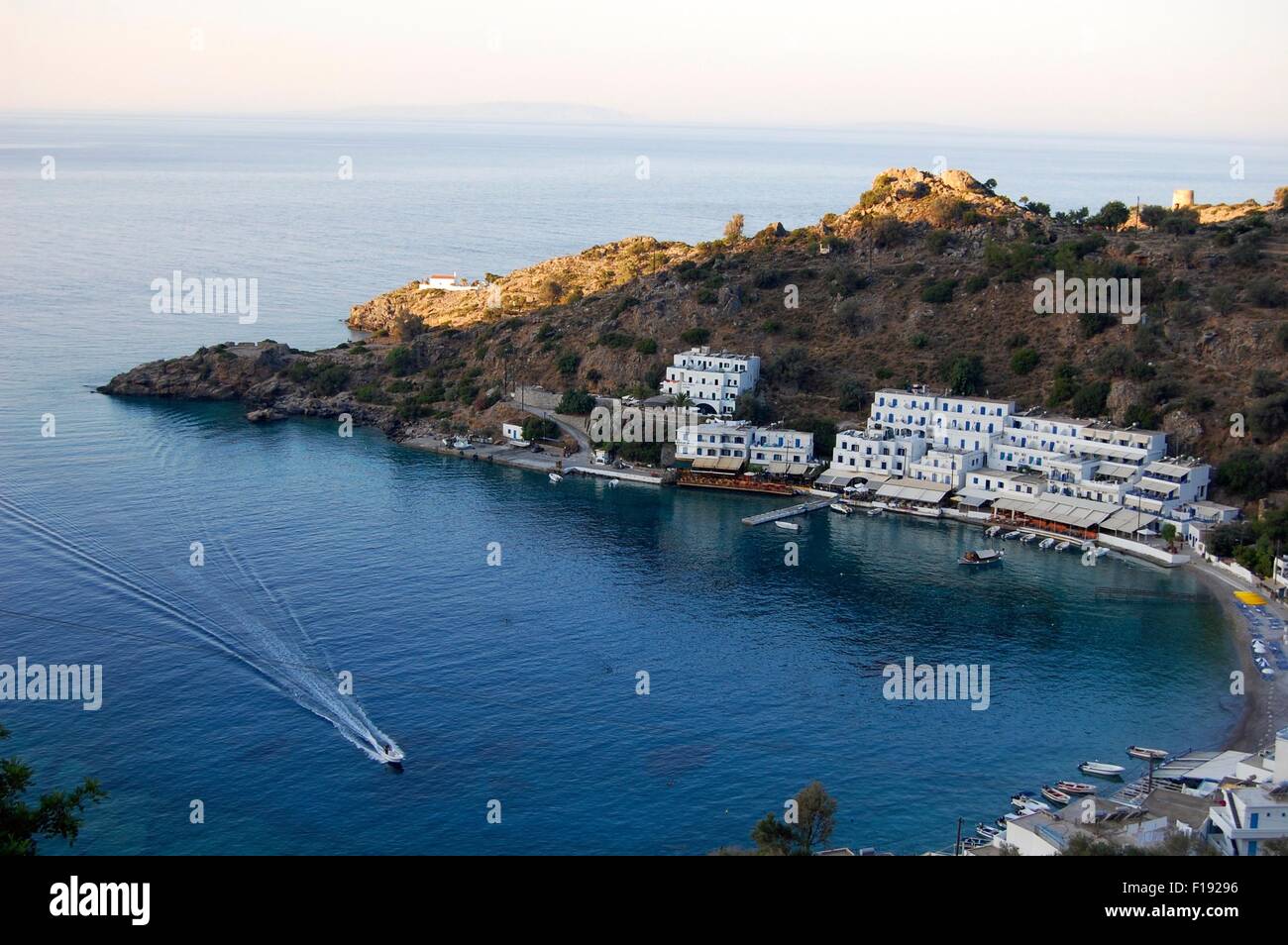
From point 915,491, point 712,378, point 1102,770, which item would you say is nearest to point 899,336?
point 712,378

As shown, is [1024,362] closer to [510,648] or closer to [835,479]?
[835,479]

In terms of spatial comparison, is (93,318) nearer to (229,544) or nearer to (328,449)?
(328,449)

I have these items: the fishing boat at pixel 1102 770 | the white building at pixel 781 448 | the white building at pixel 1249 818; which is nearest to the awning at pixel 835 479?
the white building at pixel 781 448

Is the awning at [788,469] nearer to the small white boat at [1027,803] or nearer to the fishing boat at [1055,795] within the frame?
the fishing boat at [1055,795]

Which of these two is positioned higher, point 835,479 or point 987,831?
point 835,479

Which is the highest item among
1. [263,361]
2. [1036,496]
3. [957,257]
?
[957,257]

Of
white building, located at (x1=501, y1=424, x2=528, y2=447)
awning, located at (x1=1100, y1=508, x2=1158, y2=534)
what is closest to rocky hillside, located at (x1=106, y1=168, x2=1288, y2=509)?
white building, located at (x1=501, y1=424, x2=528, y2=447)

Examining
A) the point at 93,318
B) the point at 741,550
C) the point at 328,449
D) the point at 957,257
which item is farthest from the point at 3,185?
the point at 741,550
